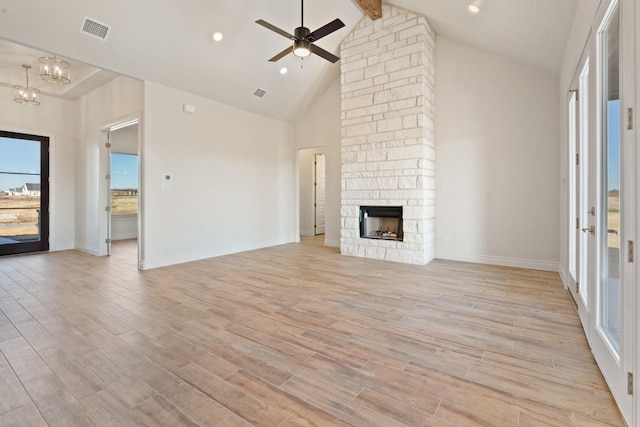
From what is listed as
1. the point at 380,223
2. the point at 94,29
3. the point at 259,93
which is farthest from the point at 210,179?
the point at 380,223

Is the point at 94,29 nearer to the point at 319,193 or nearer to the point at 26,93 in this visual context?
the point at 26,93

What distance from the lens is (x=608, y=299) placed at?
2.06 metres

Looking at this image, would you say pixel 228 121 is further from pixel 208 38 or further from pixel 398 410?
pixel 398 410

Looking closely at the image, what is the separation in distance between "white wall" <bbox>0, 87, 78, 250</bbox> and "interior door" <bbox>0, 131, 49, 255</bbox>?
0.39ft

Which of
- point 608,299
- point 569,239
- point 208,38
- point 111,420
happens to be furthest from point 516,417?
point 208,38

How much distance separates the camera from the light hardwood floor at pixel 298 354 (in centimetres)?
165

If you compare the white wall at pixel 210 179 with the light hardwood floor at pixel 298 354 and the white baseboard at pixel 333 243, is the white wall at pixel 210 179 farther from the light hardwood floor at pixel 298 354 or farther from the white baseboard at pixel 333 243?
the light hardwood floor at pixel 298 354

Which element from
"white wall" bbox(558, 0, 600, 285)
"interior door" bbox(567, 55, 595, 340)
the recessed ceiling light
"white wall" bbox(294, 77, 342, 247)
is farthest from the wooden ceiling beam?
"interior door" bbox(567, 55, 595, 340)

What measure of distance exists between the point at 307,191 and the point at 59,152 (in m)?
6.09

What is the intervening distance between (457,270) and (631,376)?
330 centimetres

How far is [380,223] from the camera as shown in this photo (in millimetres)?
5996

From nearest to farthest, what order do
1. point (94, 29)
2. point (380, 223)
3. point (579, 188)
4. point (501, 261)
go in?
point (579, 188) → point (94, 29) → point (501, 261) → point (380, 223)

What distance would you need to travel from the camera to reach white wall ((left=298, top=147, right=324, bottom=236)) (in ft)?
30.4

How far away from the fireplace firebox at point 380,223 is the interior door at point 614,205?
3.34 m
